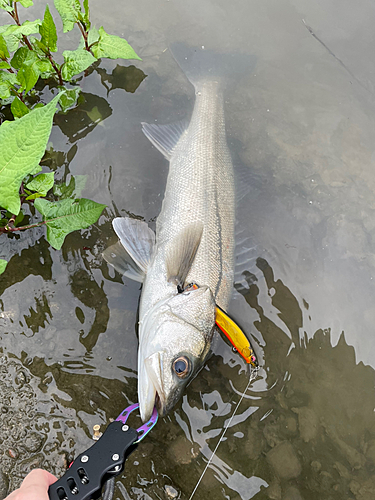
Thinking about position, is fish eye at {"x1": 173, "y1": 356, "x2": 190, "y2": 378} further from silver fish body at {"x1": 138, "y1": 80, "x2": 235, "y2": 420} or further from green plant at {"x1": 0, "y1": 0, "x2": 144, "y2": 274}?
green plant at {"x1": 0, "y1": 0, "x2": 144, "y2": 274}

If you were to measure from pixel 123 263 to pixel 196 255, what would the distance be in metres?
0.67

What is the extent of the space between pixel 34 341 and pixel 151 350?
1057mm

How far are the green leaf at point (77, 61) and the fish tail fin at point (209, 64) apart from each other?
120 cm

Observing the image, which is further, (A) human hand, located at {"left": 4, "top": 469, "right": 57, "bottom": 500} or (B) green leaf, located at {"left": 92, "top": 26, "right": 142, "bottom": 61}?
(B) green leaf, located at {"left": 92, "top": 26, "right": 142, "bottom": 61}

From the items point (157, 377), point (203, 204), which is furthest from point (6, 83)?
point (157, 377)

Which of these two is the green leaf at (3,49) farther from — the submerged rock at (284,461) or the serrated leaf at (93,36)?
the submerged rock at (284,461)

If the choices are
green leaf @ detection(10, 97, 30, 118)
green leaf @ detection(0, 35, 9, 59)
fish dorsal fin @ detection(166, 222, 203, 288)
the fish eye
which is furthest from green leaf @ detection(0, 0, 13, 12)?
the fish eye

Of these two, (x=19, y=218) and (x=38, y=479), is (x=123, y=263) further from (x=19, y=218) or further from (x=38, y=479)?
(x=38, y=479)

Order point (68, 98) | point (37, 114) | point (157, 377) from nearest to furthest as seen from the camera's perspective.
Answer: point (37, 114), point (157, 377), point (68, 98)

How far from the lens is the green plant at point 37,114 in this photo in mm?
2209

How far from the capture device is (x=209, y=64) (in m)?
4.30

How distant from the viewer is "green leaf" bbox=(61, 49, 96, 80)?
344cm

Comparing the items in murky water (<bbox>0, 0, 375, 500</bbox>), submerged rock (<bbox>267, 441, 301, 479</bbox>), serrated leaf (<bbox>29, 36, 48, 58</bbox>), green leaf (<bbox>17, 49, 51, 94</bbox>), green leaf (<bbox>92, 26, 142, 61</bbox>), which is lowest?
submerged rock (<bbox>267, 441, 301, 479</bbox>)

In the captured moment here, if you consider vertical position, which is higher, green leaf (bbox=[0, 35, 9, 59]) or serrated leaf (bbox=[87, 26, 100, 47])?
serrated leaf (bbox=[87, 26, 100, 47])
